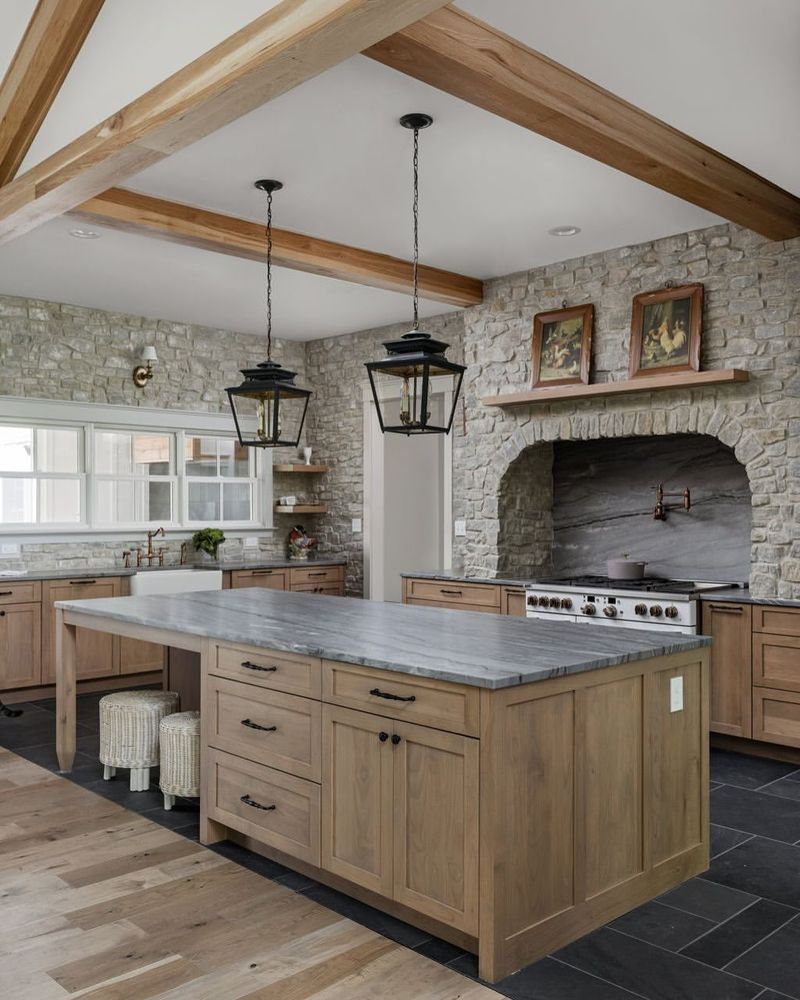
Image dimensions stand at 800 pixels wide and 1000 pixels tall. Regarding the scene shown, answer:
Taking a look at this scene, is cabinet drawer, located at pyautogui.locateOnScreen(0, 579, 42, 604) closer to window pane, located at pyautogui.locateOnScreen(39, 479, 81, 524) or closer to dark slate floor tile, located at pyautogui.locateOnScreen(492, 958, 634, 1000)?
window pane, located at pyautogui.locateOnScreen(39, 479, 81, 524)

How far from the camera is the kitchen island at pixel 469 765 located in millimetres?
2648

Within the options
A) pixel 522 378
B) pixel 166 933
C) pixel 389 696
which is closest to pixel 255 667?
pixel 389 696

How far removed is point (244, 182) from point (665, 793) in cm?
345

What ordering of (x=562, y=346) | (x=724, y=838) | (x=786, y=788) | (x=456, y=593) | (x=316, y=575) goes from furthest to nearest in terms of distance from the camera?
(x=316, y=575) → (x=456, y=593) → (x=562, y=346) → (x=786, y=788) → (x=724, y=838)

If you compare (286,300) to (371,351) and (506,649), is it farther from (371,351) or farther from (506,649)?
(506,649)

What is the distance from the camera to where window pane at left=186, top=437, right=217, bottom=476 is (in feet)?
26.7

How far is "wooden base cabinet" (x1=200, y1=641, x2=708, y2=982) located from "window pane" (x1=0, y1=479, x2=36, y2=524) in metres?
4.18

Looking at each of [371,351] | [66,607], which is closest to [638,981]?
[66,607]

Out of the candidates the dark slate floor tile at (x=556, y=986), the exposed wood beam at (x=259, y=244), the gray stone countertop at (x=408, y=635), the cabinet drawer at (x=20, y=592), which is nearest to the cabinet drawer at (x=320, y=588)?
the cabinet drawer at (x=20, y=592)

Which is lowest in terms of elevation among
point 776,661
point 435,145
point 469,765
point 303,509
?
point 776,661

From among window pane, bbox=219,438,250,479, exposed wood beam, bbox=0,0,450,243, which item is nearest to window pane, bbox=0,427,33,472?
window pane, bbox=219,438,250,479

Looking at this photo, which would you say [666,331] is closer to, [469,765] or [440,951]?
[469,765]

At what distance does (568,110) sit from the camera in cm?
349

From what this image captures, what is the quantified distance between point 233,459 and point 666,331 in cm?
442
